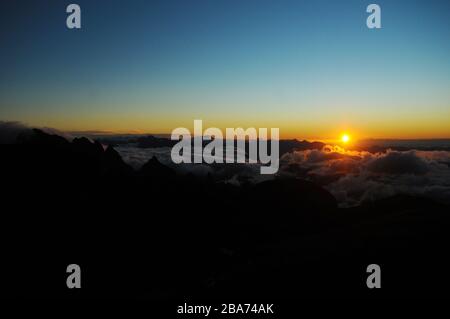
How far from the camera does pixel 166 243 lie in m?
153

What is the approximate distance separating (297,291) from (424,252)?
52.4 feet

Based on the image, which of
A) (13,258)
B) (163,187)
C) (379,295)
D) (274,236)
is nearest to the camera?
(379,295)

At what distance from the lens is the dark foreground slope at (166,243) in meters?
39.9

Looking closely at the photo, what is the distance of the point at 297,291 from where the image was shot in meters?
37.2

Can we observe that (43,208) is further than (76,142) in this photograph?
No

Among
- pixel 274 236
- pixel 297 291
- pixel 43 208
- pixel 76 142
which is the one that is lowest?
pixel 274 236

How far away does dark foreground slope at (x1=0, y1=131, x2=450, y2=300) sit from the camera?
3994cm

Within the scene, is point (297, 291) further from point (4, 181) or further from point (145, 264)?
point (4, 181)

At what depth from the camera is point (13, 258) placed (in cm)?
10975

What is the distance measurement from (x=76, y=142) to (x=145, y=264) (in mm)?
92983

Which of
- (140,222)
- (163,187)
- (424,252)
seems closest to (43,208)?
(140,222)

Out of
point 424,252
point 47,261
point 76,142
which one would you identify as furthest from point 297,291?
point 76,142

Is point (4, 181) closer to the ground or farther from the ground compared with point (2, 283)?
farther from the ground

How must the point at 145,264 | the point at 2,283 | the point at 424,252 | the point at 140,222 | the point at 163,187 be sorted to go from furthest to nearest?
the point at 163,187, the point at 140,222, the point at 145,264, the point at 2,283, the point at 424,252
